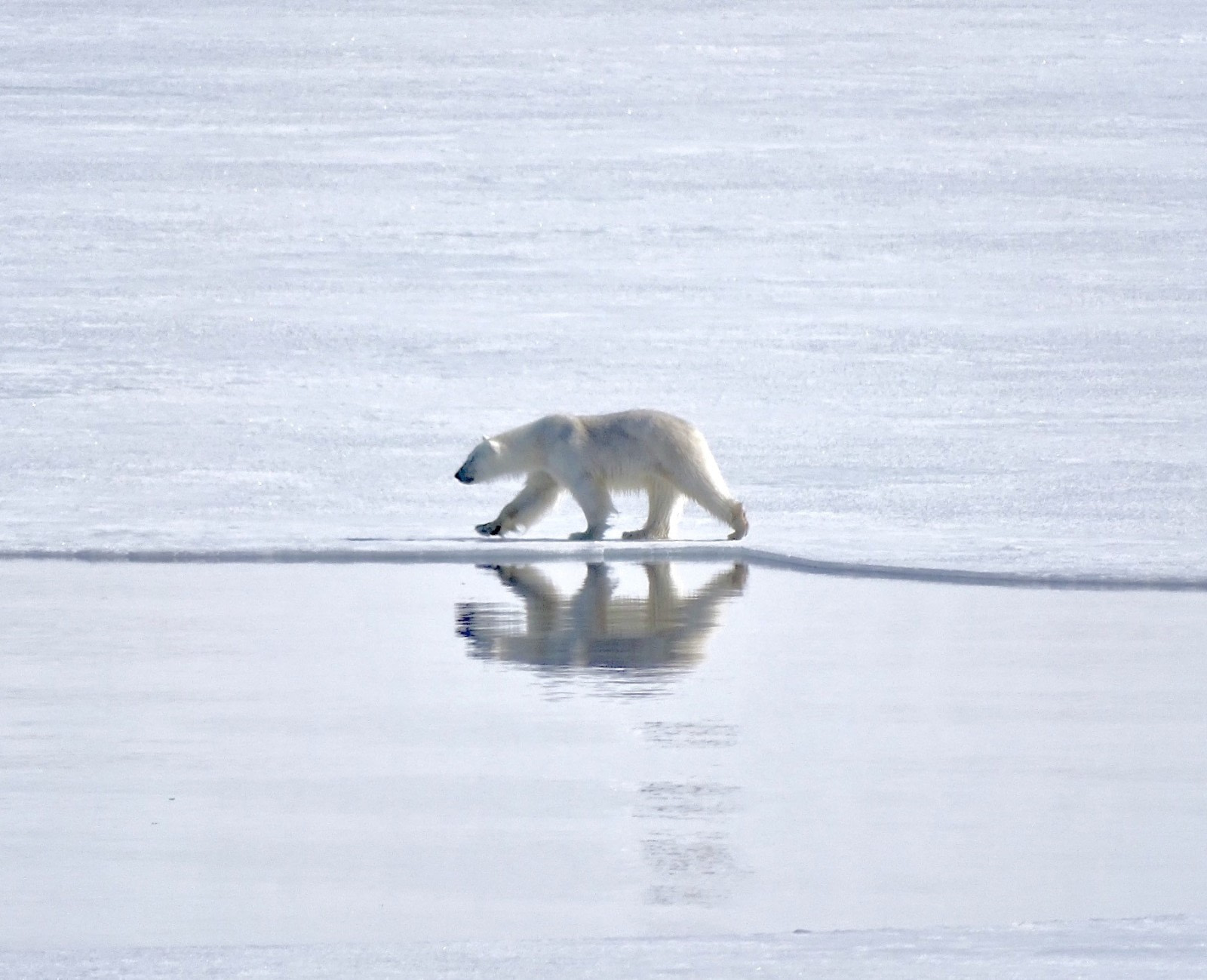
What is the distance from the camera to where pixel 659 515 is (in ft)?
33.6

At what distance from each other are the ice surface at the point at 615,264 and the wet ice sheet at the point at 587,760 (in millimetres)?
1563

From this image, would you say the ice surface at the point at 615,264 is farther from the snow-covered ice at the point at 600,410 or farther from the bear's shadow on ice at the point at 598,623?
the bear's shadow on ice at the point at 598,623

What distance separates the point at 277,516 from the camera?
10.4 meters

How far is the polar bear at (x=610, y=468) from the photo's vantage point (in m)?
9.96

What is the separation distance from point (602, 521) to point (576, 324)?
5.50 meters

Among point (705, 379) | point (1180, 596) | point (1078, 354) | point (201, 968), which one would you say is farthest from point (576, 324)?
point (201, 968)

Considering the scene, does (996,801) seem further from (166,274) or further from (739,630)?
(166,274)

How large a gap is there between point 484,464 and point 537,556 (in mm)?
1038

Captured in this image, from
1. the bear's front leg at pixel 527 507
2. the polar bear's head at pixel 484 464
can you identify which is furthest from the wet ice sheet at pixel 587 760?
the polar bear's head at pixel 484 464

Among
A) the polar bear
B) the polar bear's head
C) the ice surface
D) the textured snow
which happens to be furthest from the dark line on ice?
the textured snow

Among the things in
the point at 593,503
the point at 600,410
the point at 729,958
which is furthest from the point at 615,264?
the point at 729,958

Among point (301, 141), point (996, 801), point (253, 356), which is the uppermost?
point (301, 141)

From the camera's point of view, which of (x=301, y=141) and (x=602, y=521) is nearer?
(x=602, y=521)

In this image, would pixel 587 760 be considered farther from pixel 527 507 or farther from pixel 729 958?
pixel 527 507
